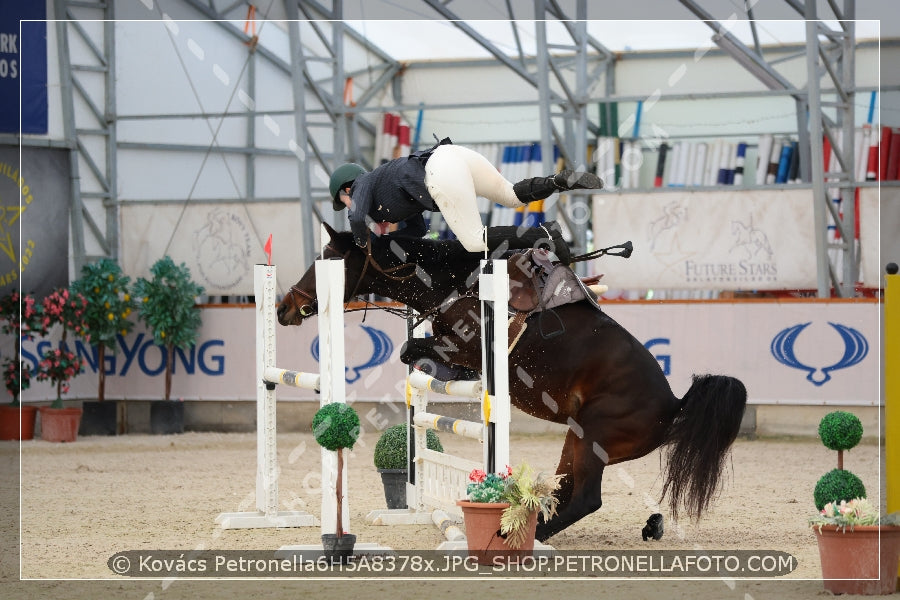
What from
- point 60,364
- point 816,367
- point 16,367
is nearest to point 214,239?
point 60,364

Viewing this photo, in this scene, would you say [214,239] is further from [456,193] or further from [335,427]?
[335,427]

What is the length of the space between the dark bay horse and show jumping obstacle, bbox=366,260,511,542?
0.28 meters

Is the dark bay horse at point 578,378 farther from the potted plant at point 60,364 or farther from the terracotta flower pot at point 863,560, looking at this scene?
the potted plant at point 60,364

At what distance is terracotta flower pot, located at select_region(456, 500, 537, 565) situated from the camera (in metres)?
4.93

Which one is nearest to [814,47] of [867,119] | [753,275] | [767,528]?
[753,275]

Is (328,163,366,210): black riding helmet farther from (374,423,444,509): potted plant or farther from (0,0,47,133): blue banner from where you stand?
(0,0,47,133): blue banner

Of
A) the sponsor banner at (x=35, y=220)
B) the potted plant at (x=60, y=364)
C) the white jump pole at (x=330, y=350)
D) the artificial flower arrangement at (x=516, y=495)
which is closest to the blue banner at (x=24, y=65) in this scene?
the sponsor banner at (x=35, y=220)

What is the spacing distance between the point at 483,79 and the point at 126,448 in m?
8.71

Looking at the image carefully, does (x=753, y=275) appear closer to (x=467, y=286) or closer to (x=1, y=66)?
(x=467, y=286)

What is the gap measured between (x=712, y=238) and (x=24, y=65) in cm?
733

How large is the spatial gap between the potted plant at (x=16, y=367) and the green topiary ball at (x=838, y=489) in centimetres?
841

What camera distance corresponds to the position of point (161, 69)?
47.3ft

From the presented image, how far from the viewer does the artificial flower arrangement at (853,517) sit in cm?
441

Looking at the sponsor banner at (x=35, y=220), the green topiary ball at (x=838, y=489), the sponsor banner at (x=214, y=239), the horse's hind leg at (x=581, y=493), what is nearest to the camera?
the green topiary ball at (x=838, y=489)
